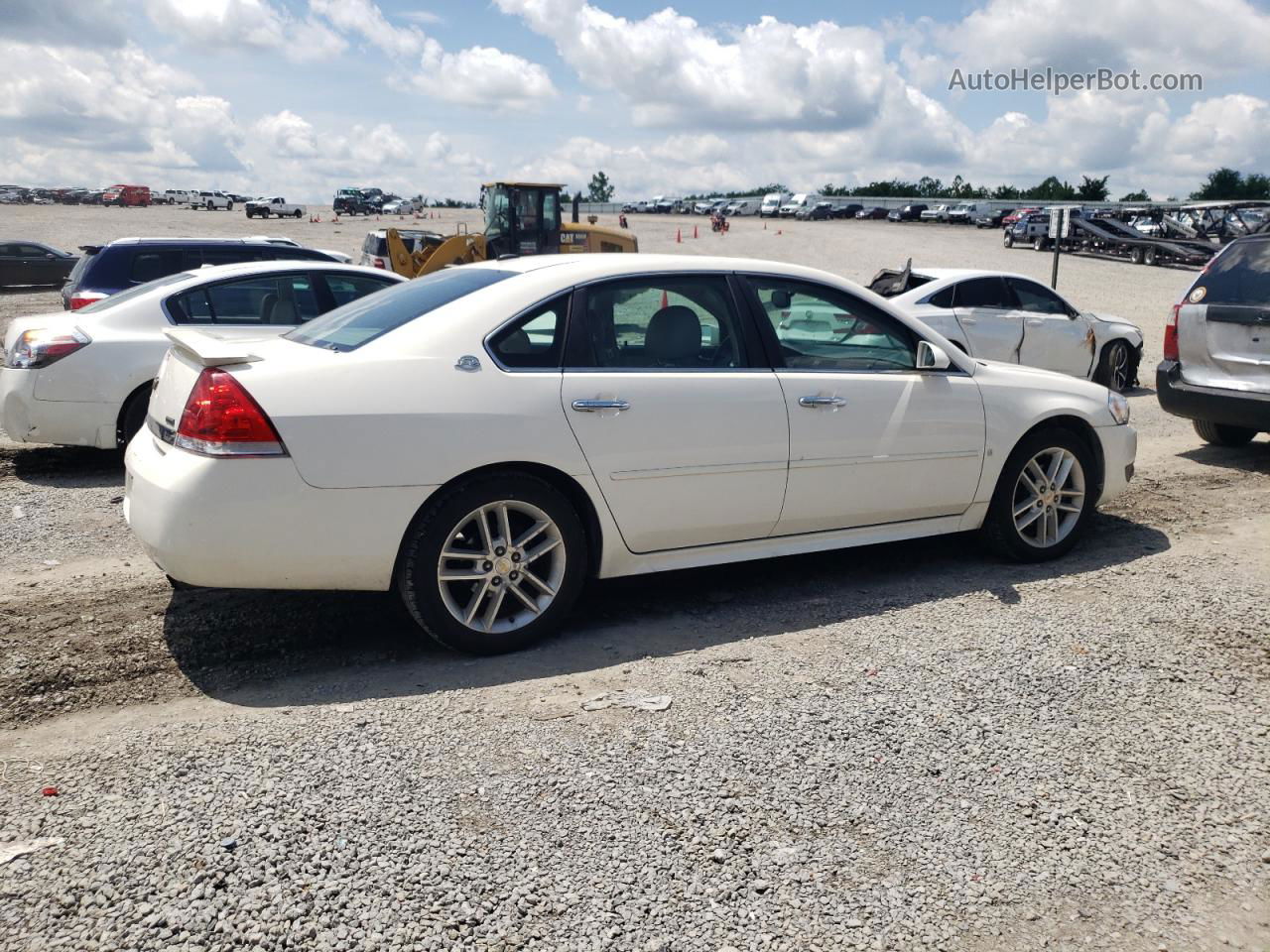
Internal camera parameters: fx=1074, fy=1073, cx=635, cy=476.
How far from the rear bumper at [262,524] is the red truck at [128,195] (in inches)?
3614

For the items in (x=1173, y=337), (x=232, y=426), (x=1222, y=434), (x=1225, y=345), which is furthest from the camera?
(x=1222, y=434)

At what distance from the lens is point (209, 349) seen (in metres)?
4.20

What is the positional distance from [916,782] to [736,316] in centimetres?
236

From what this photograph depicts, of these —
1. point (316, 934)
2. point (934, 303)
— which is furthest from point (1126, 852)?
point (934, 303)

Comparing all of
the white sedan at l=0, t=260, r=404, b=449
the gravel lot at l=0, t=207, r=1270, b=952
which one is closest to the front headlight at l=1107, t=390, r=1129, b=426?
the gravel lot at l=0, t=207, r=1270, b=952

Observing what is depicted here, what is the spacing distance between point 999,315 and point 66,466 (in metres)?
9.01

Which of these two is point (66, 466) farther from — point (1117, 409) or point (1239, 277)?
point (1239, 277)

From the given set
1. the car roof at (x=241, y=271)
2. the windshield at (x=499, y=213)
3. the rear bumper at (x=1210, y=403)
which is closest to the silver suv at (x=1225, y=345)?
the rear bumper at (x=1210, y=403)

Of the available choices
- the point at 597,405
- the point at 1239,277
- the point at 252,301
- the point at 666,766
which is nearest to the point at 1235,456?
the point at 1239,277

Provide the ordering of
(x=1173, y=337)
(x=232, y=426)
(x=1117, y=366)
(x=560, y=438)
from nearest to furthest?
1. (x=232, y=426)
2. (x=560, y=438)
3. (x=1173, y=337)
4. (x=1117, y=366)

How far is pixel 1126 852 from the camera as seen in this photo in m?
3.10

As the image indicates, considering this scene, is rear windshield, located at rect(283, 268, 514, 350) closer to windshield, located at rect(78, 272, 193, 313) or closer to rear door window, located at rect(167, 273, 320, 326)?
rear door window, located at rect(167, 273, 320, 326)

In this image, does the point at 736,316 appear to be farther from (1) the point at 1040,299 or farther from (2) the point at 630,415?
(1) the point at 1040,299

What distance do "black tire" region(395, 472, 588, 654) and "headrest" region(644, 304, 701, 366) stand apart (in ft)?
2.70
